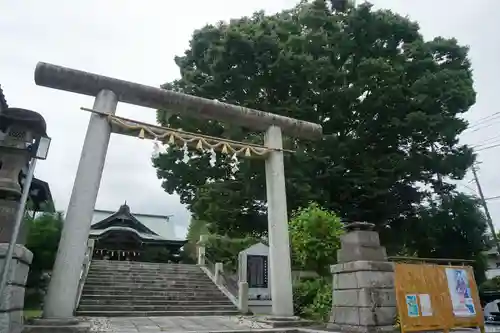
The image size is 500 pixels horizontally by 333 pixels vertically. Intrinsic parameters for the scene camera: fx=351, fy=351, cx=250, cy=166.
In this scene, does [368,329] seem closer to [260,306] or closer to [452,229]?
[260,306]

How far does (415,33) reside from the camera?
18.5 metres

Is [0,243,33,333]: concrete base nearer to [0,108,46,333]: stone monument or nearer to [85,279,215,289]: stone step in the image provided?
[0,108,46,333]: stone monument

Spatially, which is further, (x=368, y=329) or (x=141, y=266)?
(x=141, y=266)

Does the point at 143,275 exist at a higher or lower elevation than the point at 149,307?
higher

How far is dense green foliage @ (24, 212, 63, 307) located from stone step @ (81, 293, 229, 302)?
2048 mm

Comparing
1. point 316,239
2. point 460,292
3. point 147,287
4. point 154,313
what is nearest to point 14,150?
point 154,313

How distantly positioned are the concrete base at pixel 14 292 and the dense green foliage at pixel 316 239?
25.6 ft

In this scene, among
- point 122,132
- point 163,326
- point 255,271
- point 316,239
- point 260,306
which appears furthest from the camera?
point 255,271

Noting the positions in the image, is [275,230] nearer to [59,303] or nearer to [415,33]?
[59,303]

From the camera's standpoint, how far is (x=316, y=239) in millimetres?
11031

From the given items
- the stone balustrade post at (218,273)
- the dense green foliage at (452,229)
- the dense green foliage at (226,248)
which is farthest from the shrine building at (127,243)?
the dense green foliage at (452,229)

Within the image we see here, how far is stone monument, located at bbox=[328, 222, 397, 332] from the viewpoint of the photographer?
6.27 meters

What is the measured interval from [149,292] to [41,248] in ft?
13.0

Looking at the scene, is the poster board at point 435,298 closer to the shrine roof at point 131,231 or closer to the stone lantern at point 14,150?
the stone lantern at point 14,150
